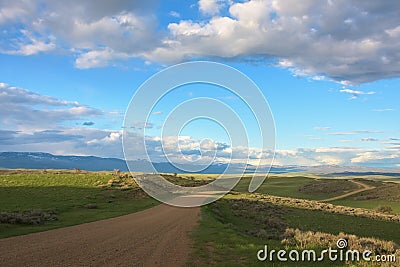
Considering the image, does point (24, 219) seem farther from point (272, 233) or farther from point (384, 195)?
point (384, 195)

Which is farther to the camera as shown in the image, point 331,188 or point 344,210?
point 331,188

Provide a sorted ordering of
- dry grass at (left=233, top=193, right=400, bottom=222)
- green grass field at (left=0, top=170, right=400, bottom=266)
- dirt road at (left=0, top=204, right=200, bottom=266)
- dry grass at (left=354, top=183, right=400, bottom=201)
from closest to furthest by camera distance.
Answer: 1. dirt road at (left=0, top=204, right=200, bottom=266)
2. green grass field at (left=0, top=170, right=400, bottom=266)
3. dry grass at (left=233, top=193, right=400, bottom=222)
4. dry grass at (left=354, top=183, right=400, bottom=201)

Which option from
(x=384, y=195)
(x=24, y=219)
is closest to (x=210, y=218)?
(x=24, y=219)

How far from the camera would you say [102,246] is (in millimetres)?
16734

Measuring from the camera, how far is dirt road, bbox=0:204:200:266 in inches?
546

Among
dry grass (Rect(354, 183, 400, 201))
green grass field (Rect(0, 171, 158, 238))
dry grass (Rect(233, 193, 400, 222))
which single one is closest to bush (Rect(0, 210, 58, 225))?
green grass field (Rect(0, 171, 158, 238))

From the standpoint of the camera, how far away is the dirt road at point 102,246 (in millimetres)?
13867

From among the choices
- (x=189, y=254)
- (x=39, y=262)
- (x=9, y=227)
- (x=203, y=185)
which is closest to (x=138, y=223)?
(x=9, y=227)

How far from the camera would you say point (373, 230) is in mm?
35000

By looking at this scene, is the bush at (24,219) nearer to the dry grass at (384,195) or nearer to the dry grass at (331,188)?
the dry grass at (384,195)

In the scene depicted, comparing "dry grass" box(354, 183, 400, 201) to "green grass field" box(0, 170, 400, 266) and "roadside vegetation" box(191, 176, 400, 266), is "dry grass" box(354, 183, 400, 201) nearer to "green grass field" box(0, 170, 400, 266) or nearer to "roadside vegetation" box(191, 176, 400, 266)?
"roadside vegetation" box(191, 176, 400, 266)

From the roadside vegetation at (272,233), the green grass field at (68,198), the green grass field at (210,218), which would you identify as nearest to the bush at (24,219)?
the green grass field at (210,218)

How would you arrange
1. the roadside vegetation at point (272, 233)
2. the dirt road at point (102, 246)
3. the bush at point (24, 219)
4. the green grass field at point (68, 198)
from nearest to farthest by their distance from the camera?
the dirt road at point (102, 246) < the roadside vegetation at point (272, 233) < the bush at point (24, 219) < the green grass field at point (68, 198)

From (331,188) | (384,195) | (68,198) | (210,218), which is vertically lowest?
(384,195)
